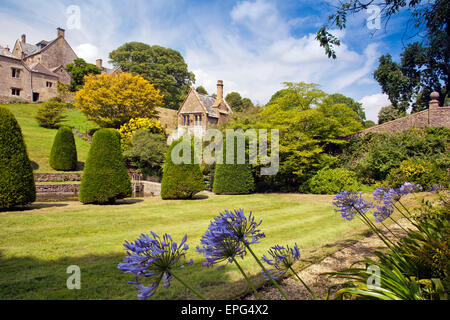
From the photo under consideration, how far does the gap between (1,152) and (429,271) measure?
37.8 ft

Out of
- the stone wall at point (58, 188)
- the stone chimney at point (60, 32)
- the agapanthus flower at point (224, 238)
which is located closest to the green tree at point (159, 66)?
the stone chimney at point (60, 32)

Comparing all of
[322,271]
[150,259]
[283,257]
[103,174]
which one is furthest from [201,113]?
[150,259]

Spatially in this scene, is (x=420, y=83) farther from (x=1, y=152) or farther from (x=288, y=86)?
(x=1, y=152)

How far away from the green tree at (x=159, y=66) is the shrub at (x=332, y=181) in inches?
1325

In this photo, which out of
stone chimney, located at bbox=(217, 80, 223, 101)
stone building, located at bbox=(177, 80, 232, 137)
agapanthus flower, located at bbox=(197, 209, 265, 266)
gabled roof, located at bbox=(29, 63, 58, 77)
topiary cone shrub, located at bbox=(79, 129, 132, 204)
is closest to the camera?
agapanthus flower, located at bbox=(197, 209, 265, 266)

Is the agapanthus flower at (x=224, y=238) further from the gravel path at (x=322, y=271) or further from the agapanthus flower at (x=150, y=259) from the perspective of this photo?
the gravel path at (x=322, y=271)

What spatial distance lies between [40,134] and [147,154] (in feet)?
45.6

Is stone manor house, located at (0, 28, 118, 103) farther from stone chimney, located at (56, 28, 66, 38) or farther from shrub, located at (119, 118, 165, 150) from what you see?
shrub, located at (119, 118, 165, 150)

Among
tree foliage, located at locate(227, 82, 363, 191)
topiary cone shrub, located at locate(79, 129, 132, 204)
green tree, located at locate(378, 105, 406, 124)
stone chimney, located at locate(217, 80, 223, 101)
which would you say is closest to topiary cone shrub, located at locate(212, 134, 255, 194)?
tree foliage, located at locate(227, 82, 363, 191)

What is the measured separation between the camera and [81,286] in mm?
3564

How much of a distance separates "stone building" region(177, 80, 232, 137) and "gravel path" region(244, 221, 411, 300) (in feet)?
82.5

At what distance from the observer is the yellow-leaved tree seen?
28141mm

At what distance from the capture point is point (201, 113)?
97.3 feet

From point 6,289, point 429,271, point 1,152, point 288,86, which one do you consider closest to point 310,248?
point 429,271
